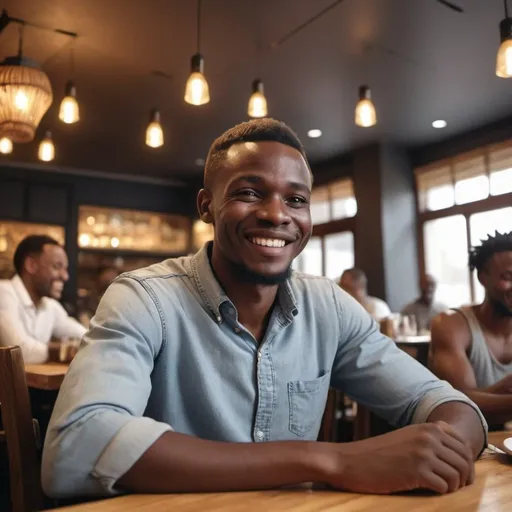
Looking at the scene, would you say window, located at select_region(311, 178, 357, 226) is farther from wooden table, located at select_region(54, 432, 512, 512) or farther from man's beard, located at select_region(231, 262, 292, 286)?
wooden table, located at select_region(54, 432, 512, 512)

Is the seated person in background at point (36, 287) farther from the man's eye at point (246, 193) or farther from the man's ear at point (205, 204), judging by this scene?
the man's eye at point (246, 193)

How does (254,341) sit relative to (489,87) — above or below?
below

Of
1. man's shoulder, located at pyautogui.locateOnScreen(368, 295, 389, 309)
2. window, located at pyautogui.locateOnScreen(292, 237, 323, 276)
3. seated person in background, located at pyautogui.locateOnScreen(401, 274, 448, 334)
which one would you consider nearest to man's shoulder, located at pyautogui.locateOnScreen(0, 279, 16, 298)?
man's shoulder, located at pyautogui.locateOnScreen(368, 295, 389, 309)

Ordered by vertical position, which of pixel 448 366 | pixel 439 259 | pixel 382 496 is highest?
pixel 439 259

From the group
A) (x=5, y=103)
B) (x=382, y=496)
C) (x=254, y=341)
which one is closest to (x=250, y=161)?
(x=254, y=341)

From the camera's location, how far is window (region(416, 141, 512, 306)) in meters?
5.57

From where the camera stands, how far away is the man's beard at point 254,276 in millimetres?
1120

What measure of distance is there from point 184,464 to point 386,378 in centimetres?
56

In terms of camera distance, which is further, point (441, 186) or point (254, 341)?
point (441, 186)

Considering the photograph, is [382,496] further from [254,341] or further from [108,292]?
[108,292]

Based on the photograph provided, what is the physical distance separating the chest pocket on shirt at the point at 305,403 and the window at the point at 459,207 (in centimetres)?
468

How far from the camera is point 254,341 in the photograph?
1.11 metres

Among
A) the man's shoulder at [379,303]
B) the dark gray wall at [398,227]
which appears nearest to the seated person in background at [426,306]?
the man's shoulder at [379,303]

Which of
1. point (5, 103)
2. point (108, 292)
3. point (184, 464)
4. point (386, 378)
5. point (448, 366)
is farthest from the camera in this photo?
point (5, 103)
